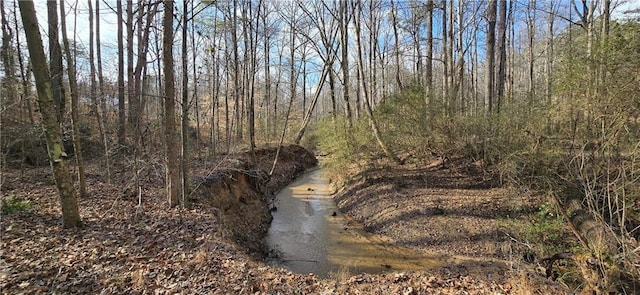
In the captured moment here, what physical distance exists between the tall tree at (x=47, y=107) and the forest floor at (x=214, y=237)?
62cm

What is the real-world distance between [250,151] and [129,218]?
957 centimetres

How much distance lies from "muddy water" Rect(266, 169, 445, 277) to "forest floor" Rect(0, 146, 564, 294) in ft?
1.42

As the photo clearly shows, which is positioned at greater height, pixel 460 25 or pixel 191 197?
pixel 460 25

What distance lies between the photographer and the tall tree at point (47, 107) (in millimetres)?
4305

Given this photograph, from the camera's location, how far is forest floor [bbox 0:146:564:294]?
13.0 ft

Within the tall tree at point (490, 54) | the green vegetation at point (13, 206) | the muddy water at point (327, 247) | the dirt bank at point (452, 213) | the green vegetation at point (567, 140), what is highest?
the tall tree at point (490, 54)

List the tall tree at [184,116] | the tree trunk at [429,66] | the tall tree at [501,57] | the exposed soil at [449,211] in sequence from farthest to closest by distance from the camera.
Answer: the tree trunk at [429,66] < the tall tree at [501,57] < the exposed soil at [449,211] < the tall tree at [184,116]

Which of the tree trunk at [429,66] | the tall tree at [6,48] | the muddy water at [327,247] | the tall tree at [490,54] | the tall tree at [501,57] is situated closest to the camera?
the muddy water at [327,247]

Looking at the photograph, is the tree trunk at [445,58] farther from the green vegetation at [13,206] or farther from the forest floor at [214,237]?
the green vegetation at [13,206]

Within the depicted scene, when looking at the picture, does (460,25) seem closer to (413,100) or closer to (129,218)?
(413,100)

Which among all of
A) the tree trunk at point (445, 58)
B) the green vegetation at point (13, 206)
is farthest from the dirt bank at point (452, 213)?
the green vegetation at point (13, 206)

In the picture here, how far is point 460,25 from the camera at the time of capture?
12078 millimetres

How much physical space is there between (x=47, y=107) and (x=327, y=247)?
6012mm

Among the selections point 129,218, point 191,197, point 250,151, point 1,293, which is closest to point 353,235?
point 191,197
